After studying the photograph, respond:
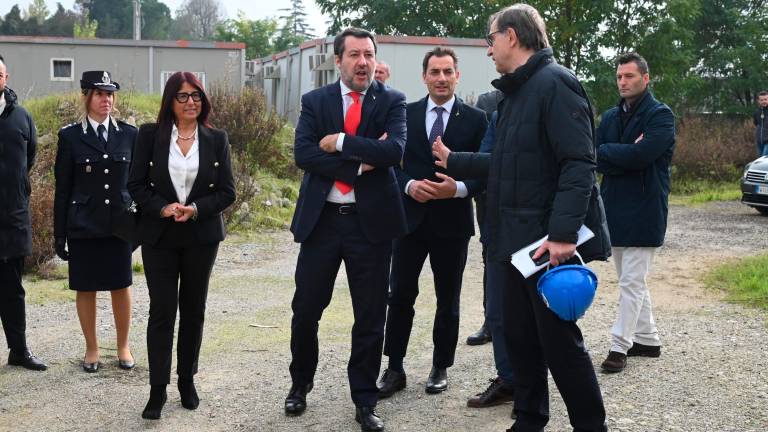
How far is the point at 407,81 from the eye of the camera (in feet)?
86.6

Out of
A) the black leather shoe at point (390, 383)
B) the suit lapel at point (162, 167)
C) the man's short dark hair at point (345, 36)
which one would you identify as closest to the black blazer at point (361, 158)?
the man's short dark hair at point (345, 36)

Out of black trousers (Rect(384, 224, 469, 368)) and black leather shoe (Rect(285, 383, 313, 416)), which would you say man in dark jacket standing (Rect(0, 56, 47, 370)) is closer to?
black leather shoe (Rect(285, 383, 313, 416))

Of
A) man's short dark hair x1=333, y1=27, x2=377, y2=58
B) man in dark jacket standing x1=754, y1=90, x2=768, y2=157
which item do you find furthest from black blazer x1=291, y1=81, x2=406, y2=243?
man in dark jacket standing x1=754, y1=90, x2=768, y2=157

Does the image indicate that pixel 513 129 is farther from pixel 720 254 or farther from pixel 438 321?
pixel 720 254

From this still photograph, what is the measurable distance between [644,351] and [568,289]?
120 inches

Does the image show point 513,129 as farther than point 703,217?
No

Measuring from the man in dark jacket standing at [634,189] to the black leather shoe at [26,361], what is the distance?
4.00 metres

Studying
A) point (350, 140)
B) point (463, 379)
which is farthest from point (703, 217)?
point (350, 140)

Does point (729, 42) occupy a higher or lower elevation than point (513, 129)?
higher

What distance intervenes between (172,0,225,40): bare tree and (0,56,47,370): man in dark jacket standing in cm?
10454

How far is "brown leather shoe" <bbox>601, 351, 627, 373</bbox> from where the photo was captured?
6.42 m

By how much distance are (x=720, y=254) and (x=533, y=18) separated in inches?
360

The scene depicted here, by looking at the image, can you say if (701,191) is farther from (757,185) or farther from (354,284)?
(354,284)

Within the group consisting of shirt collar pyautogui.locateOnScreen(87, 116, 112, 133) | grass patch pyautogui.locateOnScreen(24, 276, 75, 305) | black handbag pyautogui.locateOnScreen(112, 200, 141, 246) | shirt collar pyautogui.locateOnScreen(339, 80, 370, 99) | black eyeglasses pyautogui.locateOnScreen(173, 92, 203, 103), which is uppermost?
shirt collar pyautogui.locateOnScreen(339, 80, 370, 99)
